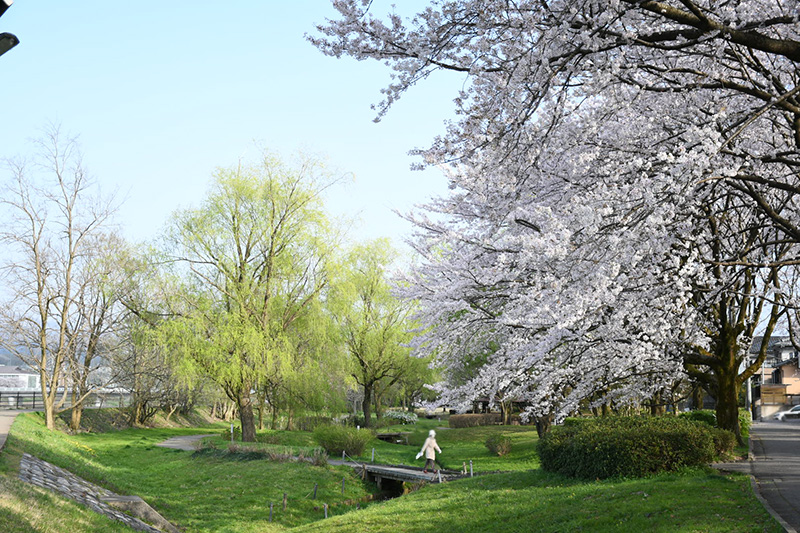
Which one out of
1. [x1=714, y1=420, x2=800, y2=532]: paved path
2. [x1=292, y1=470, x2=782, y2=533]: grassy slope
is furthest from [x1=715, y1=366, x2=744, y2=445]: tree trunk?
[x1=292, y1=470, x2=782, y2=533]: grassy slope

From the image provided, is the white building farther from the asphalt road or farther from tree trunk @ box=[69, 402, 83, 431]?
the asphalt road

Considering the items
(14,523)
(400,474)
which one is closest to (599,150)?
(14,523)

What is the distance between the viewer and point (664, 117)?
8.47m

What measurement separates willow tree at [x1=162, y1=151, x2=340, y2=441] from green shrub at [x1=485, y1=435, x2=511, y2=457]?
8621 millimetres

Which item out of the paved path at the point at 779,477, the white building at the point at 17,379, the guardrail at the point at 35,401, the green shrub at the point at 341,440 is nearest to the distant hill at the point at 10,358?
the white building at the point at 17,379

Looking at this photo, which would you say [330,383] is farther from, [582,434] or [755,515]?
[755,515]

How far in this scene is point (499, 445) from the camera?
→ 77.1ft

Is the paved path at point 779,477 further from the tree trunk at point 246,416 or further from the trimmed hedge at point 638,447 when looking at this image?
the tree trunk at point 246,416

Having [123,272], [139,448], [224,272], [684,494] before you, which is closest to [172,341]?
[224,272]

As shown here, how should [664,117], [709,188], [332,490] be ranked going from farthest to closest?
[332,490], [664,117], [709,188]

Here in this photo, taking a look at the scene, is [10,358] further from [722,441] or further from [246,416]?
[722,441]

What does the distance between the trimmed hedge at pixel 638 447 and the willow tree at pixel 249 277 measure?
14.1 metres

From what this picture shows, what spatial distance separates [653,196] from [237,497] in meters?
15.4

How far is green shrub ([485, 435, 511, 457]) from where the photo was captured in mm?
23406
